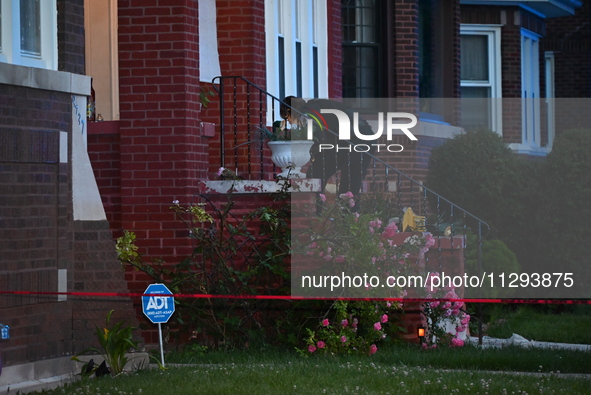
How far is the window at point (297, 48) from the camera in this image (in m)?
12.7

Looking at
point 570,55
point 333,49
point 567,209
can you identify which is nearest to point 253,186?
point 333,49

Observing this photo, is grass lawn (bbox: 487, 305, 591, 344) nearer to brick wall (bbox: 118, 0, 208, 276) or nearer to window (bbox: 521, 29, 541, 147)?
brick wall (bbox: 118, 0, 208, 276)

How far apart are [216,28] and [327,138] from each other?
5.63ft

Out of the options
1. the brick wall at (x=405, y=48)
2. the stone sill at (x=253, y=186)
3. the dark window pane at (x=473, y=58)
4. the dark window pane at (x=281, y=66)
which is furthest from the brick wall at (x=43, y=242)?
the dark window pane at (x=473, y=58)

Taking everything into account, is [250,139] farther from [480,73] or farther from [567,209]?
[480,73]

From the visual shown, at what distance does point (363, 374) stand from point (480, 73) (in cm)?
1191

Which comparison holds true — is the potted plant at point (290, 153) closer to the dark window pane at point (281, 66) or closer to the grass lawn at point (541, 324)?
the dark window pane at point (281, 66)

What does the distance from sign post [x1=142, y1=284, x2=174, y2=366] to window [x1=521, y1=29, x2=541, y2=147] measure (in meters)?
12.2

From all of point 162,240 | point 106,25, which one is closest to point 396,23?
point 106,25

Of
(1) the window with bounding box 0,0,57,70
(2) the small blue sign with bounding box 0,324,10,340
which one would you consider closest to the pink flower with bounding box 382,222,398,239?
(1) the window with bounding box 0,0,57,70

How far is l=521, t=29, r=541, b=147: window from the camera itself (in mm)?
20531

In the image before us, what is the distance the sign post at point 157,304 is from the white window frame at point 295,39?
353cm

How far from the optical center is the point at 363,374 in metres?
8.68

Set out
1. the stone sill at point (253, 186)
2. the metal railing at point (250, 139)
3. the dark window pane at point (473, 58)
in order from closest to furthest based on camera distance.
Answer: the stone sill at point (253, 186)
the metal railing at point (250, 139)
the dark window pane at point (473, 58)
